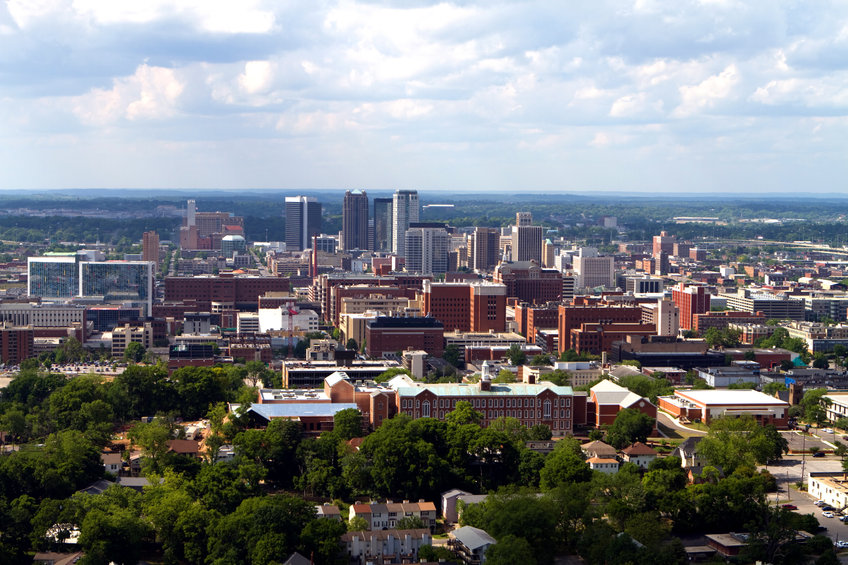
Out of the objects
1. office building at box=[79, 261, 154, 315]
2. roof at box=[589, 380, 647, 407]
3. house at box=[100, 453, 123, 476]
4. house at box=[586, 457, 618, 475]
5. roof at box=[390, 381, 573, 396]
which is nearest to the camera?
house at box=[100, 453, 123, 476]

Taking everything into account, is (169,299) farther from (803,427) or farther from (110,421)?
(803,427)

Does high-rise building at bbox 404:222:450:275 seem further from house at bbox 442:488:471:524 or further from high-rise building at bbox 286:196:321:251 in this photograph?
house at bbox 442:488:471:524

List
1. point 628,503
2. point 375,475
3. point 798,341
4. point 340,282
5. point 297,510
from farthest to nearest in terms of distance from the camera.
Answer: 1. point 340,282
2. point 798,341
3. point 375,475
4. point 628,503
5. point 297,510

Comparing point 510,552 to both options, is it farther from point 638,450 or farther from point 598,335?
point 598,335

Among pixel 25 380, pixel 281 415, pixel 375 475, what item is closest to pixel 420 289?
pixel 25 380

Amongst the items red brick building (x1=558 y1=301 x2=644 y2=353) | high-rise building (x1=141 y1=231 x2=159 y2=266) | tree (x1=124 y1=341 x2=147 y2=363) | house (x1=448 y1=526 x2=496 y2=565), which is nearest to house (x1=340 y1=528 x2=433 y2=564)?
house (x1=448 y1=526 x2=496 y2=565)

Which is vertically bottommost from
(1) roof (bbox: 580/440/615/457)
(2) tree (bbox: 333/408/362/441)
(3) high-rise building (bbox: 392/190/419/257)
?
(1) roof (bbox: 580/440/615/457)

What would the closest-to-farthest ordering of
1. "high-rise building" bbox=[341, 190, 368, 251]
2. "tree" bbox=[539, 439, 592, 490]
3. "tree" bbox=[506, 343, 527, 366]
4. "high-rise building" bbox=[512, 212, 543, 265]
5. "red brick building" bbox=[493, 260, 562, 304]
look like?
"tree" bbox=[539, 439, 592, 490] → "tree" bbox=[506, 343, 527, 366] → "red brick building" bbox=[493, 260, 562, 304] → "high-rise building" bbox=[512, 212, 543, 265] → "high-rise building" bbox=[341, 190, 368, 251]
